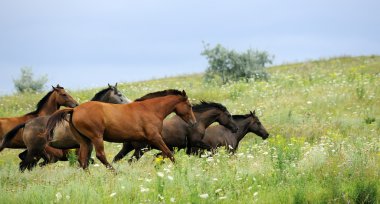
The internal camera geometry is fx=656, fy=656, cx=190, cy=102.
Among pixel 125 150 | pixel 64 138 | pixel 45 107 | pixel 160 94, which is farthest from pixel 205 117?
pixel 45 107

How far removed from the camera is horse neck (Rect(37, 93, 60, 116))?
1495 cm

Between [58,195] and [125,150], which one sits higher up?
[58,195]

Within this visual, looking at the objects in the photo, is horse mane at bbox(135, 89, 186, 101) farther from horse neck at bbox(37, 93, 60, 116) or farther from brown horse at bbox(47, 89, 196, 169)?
horse neck at bbox(37, 93, 60, 116)

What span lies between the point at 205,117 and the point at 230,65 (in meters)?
18.9

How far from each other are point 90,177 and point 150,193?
1553mm

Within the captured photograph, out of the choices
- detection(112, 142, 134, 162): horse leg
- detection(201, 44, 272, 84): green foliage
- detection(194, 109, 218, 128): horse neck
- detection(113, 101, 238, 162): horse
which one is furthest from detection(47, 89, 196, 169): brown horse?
detection(201, 44, 272, 84): green foliage

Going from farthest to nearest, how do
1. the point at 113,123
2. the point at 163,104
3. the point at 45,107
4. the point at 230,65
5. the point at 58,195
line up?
the point at 230,65 < the point at 45,107 < the point at 163,104 < the point at 113,123 < the point at 58,195

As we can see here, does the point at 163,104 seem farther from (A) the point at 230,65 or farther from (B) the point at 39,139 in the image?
(A) the point at 230,65

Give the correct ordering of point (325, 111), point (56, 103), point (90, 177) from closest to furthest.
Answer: point (90, 177), point (56, 103), point (325, 111)

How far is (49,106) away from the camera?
15.0m

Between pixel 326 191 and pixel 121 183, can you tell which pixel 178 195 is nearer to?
pixel 121 183

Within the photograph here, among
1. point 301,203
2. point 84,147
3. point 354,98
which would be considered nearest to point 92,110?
point 84,147

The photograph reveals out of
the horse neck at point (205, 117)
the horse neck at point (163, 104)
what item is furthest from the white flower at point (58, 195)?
the horse neck at point (205, 117)

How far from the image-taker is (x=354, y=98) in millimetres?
23766
